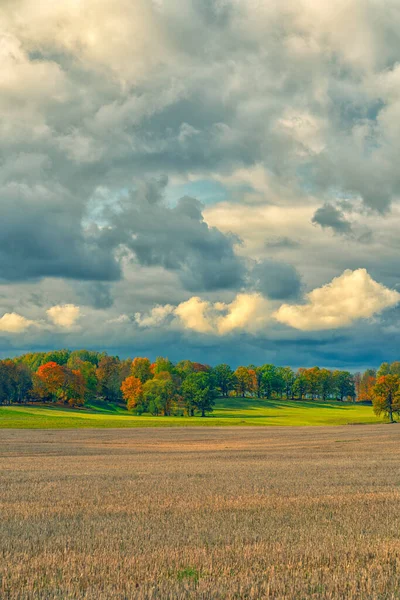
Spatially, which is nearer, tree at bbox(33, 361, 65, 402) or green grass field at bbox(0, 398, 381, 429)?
green grass field at bbox(0, 398, 381, 429)

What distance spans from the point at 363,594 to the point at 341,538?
13.9 ft

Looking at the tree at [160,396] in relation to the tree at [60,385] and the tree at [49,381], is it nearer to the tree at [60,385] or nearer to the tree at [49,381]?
the tree at [60,385]

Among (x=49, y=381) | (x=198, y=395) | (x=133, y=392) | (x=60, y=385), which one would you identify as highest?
(x=49, y=381)

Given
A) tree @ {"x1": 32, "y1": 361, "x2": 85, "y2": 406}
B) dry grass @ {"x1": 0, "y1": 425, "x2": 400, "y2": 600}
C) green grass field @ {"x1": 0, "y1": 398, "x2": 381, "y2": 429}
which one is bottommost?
green grass field @ {"x1": 0, "y1": 398, "x2": 381, "y2": 429}

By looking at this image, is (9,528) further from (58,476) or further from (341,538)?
(58,476)

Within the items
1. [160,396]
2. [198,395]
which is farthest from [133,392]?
[198,395]

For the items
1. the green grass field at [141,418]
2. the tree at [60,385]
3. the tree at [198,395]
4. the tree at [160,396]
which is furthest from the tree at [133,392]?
the tree at [198,395]

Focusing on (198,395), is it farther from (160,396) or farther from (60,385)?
(60,385)

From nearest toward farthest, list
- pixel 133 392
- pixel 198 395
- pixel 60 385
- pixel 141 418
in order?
1. pixel 141 418
2. pixel 198 395
3. pixel 133 392
4. pixel 60 385

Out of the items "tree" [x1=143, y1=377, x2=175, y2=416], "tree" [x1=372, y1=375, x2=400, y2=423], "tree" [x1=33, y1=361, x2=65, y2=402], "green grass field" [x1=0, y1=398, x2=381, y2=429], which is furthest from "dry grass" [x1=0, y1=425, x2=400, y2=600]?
"tree" [x1=33, y1=361, x2=65, y2=402]

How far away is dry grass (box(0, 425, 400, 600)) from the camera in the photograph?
9.91 metres

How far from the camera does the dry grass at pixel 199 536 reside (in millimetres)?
9914

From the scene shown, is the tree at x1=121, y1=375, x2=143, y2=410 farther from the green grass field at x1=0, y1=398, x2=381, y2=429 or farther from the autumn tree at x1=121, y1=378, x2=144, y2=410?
the green grass field at x1=0, y1=398, x2=381, y2=429

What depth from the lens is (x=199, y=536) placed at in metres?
13.9
